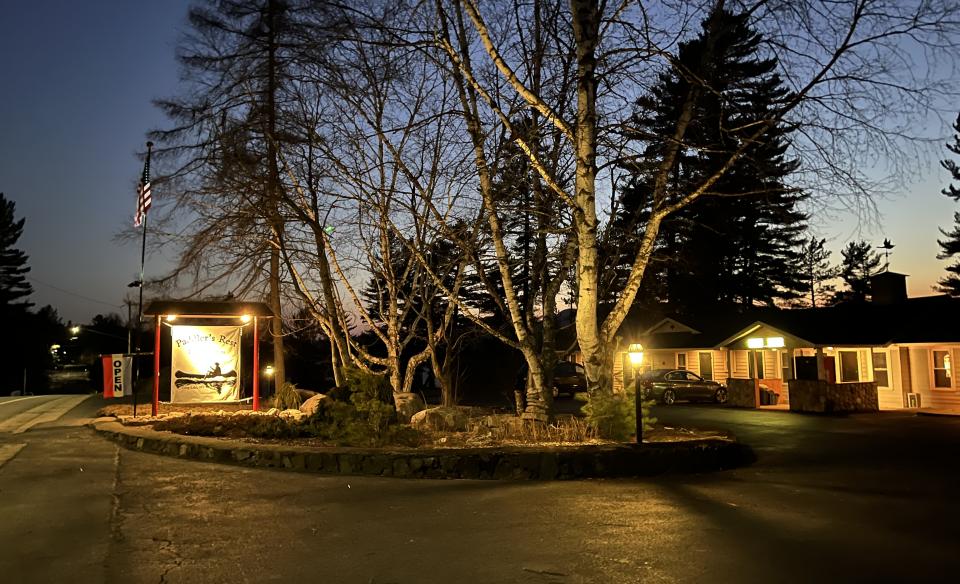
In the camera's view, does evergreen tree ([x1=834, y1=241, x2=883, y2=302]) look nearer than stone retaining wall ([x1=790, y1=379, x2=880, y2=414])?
No

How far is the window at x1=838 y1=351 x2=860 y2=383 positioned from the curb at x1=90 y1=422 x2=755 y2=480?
741 inches

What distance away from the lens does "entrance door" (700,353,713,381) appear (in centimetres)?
3534

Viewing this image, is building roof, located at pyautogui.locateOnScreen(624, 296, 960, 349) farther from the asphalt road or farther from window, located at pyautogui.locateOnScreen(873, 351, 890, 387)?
the asphalt road

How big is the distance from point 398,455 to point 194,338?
10.9 meters

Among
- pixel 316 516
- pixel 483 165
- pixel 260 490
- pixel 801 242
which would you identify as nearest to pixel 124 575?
pixel 316 516

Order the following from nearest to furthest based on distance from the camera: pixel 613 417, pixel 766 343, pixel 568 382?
pixel 613 417
pixel 766 343
pixel 568 382

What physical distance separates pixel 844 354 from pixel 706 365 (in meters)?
7.72

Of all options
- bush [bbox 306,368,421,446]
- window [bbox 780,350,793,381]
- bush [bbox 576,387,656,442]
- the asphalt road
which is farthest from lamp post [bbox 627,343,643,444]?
window [bbox 780,350,793,381]

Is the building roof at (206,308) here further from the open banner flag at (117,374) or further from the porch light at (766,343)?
the porch light at (766,343)

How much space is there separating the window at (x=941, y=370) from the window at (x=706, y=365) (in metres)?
10.8

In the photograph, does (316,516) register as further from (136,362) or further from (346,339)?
(136,362)

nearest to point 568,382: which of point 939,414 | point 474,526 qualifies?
point 939,414

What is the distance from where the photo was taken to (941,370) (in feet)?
83.6

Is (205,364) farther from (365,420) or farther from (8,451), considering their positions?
(365,420)
